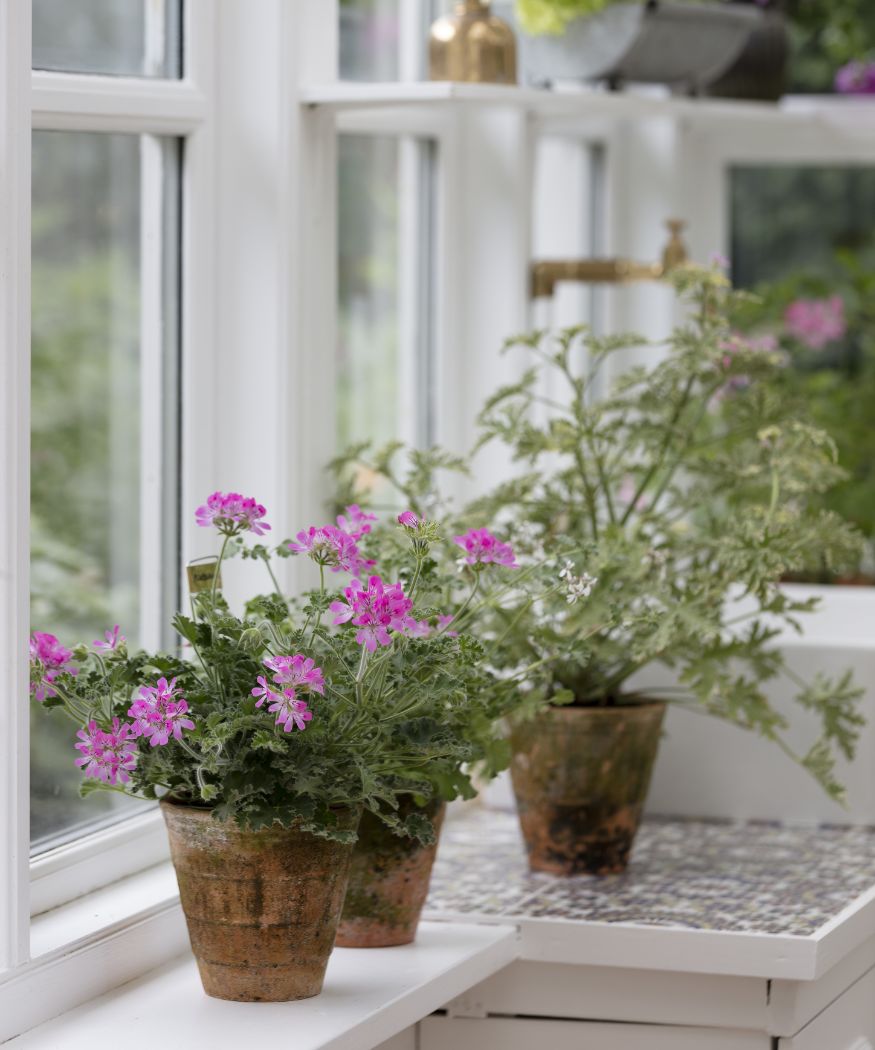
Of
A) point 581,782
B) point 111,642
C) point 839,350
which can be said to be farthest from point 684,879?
point 839,350

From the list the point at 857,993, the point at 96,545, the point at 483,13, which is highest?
the point at 483,13

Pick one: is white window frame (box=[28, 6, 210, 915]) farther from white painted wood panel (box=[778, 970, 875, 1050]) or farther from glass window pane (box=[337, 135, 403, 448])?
white painted wood panel (box=[778, 970, 875, 1050])

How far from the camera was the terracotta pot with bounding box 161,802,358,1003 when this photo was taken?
1401mm

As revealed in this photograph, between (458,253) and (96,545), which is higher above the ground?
(458,253)

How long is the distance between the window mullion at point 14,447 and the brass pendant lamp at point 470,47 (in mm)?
675

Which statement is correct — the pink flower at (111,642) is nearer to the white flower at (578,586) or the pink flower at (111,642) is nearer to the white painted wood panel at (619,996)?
the white flower at (578,586)

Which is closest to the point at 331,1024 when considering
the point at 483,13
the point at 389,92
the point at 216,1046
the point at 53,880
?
the point at 216,1046

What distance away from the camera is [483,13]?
1.94 metres

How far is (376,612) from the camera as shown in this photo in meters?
1.33

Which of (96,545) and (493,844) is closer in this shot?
(493,844)

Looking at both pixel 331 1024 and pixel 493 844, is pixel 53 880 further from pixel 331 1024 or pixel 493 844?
pixel 493 844

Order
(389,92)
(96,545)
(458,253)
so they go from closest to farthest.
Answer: (389,92)
(458,253)
(96,545)

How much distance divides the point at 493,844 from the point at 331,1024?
25.7 inches

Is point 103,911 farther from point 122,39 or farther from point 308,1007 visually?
point 122,39
